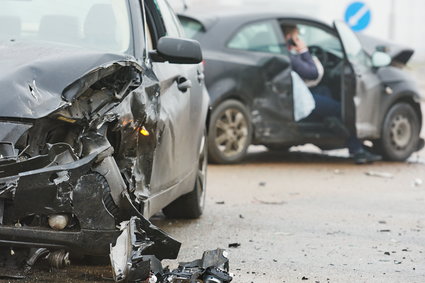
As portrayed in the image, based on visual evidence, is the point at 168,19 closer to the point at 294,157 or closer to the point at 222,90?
the point at 222,90

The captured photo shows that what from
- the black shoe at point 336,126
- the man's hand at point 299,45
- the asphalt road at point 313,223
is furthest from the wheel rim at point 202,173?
the man's hand at point 299,45

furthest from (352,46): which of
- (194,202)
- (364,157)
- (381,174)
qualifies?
(194,202)

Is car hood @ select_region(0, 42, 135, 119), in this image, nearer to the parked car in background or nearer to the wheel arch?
the parked car in background

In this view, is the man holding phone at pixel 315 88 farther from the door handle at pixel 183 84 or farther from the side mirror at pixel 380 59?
the door handle at pixel 183 84

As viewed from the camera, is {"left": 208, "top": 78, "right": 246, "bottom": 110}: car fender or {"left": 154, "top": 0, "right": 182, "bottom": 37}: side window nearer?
{"left": 154, "top": 0, "right": 182, "bottom": 37}: side window

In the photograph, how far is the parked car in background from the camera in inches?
504

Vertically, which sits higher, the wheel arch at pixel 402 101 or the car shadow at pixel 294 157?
the wheel arch at pixel 402 101

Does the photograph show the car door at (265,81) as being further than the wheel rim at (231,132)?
Yes

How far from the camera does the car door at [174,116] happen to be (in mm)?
6492

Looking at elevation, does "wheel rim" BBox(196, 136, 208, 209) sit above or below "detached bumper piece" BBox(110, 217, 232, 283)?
below

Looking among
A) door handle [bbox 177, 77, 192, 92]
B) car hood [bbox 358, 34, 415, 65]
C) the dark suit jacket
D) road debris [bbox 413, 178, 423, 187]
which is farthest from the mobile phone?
door handle [bbox 177, 77, 192, 92]

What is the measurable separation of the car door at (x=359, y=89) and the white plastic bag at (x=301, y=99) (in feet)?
1.47

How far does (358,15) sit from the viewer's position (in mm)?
22031

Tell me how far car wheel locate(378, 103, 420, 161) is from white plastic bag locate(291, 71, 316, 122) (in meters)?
1.19
